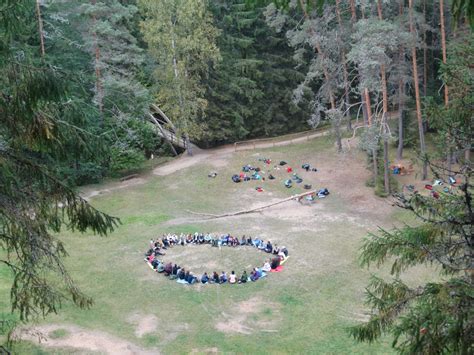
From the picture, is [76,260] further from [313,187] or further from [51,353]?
[313,187]

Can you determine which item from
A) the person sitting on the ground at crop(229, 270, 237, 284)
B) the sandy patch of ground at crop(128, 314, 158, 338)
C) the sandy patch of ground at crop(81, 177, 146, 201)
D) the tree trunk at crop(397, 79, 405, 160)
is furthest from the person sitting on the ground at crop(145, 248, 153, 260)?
the tree trunk at crop(397, 79, 405, 160)

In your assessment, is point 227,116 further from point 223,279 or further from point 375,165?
point 223,279

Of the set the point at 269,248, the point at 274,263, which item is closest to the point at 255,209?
the point at 269,248

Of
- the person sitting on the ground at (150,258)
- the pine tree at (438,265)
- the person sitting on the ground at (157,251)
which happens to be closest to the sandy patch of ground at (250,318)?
the person sitting on the ground at (150,258)

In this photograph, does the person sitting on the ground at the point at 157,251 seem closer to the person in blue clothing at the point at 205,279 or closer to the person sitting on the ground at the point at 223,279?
the person in blue clothing at the point at 205,279

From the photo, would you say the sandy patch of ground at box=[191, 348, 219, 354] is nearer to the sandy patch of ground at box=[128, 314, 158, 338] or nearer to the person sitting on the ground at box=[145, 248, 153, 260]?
the sandy patch of ground at box=[128, 314, 158, 338]

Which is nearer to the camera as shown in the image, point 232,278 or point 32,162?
point 32,162
